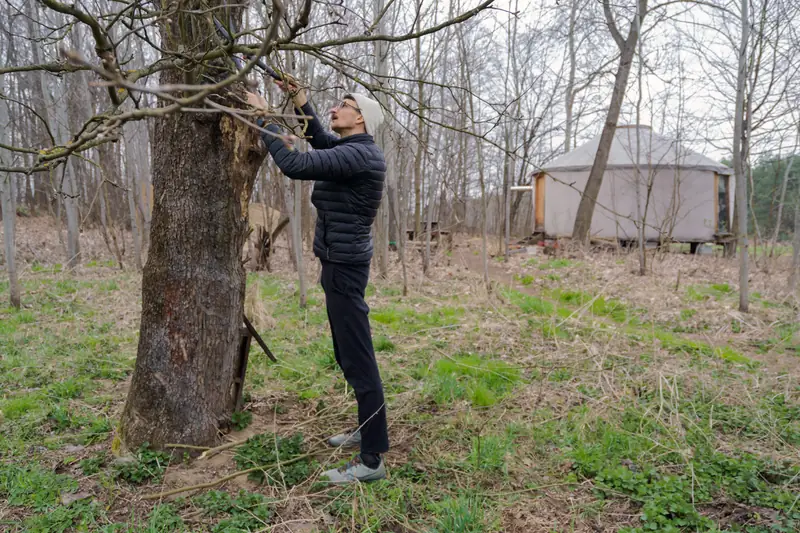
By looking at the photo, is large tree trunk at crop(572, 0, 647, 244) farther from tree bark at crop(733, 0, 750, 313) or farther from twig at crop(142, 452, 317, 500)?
twig at crop(142, 452, 317, 500)

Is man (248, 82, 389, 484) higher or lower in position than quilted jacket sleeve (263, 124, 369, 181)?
lower

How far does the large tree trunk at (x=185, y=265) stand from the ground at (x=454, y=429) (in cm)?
24

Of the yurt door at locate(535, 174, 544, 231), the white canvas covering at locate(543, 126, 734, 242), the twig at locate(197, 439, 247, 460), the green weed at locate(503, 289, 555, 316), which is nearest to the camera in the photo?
the twig at locate(197, 439, 247, 460)

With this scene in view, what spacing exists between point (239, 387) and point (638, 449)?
2385 mm

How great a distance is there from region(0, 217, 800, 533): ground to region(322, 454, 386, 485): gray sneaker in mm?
75

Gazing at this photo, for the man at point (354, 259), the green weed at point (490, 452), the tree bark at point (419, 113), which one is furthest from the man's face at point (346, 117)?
the green weed at point (490, 452)

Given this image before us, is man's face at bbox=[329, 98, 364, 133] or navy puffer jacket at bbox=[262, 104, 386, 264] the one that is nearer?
navy puffer jacket at bbox=[262, 104, 386, 264]

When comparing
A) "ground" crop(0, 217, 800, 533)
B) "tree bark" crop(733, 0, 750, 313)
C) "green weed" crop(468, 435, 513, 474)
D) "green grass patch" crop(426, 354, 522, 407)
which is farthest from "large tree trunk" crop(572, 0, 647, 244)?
"green weed" crop(468, 435, 513, 474)

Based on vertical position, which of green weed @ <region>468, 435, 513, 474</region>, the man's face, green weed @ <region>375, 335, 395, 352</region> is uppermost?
the man's face

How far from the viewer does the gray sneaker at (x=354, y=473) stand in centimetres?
267

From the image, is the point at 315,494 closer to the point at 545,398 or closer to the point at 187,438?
the point at 187,438

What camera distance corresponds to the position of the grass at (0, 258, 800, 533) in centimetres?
245

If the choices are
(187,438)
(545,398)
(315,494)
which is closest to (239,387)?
(187,438)

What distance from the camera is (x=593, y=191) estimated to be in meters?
13.2
